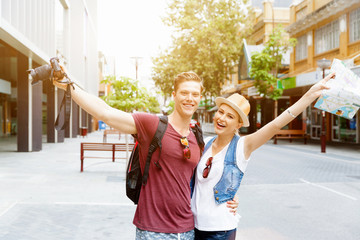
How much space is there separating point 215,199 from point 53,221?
4023 mm

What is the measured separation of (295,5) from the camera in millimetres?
27547

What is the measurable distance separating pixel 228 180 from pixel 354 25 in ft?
70.4

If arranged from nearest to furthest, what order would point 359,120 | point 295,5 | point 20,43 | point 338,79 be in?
point 338,79
point 20,43
point 359,120
point 295,5

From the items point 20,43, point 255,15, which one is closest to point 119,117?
point 20,43

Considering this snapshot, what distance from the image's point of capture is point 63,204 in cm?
683

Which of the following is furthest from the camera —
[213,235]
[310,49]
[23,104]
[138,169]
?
[310,49]

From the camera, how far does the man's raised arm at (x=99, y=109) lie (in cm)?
215

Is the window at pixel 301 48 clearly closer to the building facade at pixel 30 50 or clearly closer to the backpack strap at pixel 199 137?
the building facade at pixel 30 50

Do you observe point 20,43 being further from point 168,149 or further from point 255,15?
point 255,15

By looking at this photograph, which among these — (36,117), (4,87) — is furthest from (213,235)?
(4,87)

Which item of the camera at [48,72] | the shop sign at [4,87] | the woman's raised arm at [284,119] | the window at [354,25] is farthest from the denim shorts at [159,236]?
the shop sign at [4,87]

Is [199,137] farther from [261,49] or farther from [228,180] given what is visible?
[261,49]

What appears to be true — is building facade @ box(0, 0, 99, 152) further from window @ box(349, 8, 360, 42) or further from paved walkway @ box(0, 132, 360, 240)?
window @ box(349, 8, 360, 42)

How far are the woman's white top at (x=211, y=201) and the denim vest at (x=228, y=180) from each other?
0.03 m
